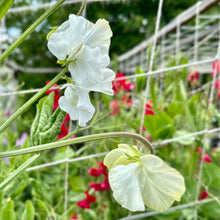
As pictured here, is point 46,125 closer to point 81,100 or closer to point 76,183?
point 81,100

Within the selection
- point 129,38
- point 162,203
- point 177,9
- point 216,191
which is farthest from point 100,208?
point 129,38

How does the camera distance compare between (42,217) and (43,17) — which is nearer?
(43,17)

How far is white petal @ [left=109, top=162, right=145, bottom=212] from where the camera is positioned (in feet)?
1.06

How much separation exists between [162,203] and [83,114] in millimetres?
111

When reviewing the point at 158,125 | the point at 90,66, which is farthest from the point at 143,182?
the point at 158,125

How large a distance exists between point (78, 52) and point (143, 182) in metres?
0.13

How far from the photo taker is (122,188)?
32cm

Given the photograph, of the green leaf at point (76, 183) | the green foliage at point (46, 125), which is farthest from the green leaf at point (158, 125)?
the green foliage at point (46, 125)

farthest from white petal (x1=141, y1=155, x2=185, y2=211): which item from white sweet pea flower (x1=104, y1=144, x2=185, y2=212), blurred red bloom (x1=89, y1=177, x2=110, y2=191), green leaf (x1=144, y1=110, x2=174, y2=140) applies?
blurred red bloom (x1=89, y1=177, x2=110, y2=191)

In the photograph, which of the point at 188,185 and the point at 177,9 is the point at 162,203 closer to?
the point at 188,185

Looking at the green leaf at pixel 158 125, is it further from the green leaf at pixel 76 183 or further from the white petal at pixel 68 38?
the white petal at pixel 68 38

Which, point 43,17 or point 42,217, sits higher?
point 43,17

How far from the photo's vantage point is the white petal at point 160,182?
333 millimetres

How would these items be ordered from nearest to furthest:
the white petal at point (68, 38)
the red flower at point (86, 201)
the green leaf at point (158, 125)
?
the white petal at point (68, 38)
the green leaf at point (158, 125)
the red flower at point (86, 201)
